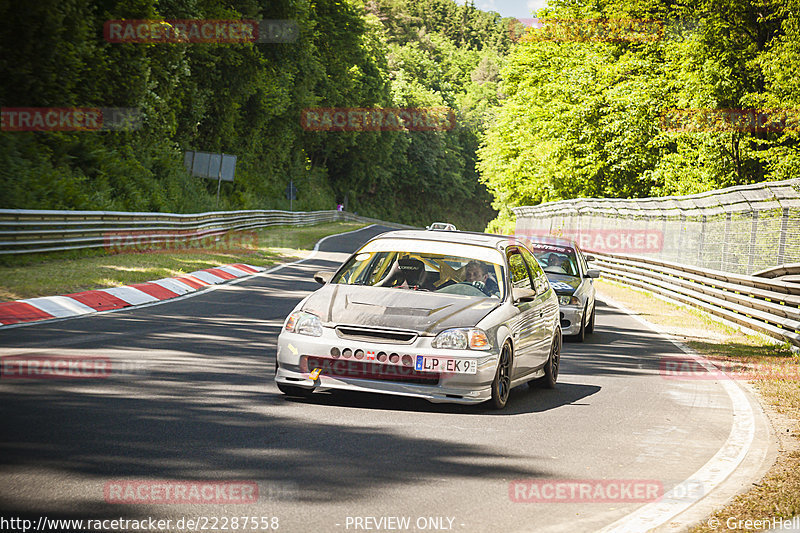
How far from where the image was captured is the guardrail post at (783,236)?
653 inches

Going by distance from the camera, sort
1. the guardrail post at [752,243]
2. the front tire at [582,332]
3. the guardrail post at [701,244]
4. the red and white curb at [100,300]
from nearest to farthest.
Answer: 1. the red and white curb at [100,300]
2. the front tire at [582,332]
3. the guardrail post at [752,243]
4. the guardrail post at [701,244]

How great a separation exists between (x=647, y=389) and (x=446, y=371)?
3512mm

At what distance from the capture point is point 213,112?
51.9 meters

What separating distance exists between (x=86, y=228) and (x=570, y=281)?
12.1 meters

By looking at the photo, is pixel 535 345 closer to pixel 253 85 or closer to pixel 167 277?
pixel 167 277

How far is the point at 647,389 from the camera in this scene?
34.5 ft

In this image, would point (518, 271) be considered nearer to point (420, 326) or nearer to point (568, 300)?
point (420, 326)

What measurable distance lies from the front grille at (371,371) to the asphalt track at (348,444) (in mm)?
314

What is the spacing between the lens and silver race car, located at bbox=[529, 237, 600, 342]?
573 inches

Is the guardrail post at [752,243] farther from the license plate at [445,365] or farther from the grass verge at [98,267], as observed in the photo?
the license plate at [445,365]

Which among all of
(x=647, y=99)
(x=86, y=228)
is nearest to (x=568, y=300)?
(x=86, y=228)

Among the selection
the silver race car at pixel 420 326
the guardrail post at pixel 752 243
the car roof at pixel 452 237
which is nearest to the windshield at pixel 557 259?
the guardrail post at pixel 752 243

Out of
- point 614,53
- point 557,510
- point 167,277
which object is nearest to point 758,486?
point 557,510

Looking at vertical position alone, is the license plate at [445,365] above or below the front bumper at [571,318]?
above
